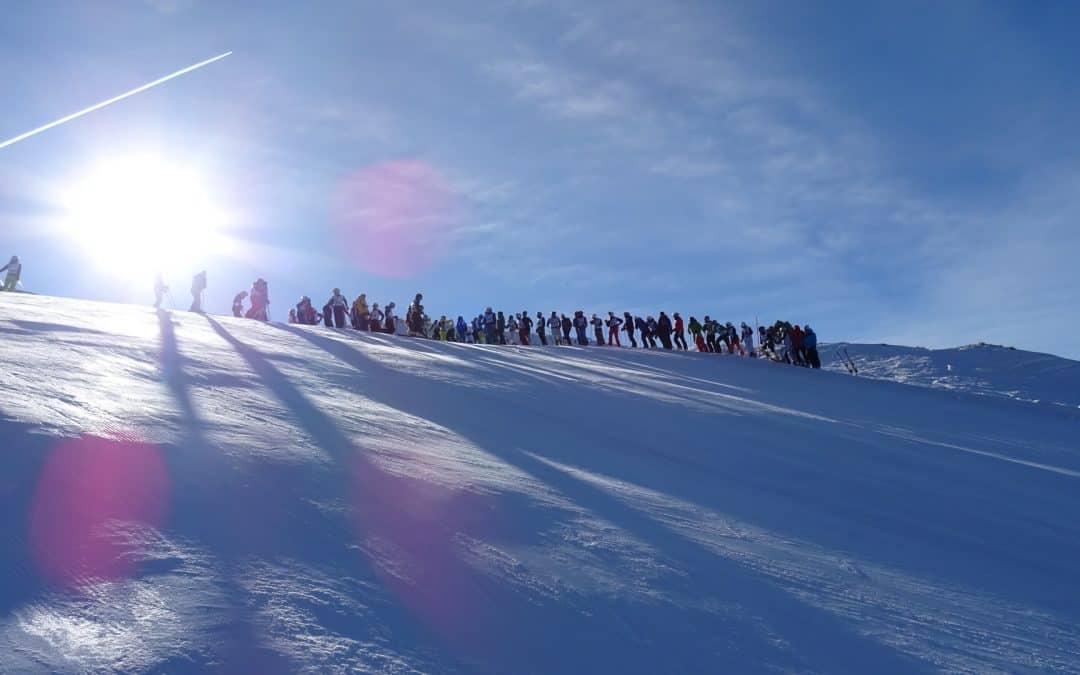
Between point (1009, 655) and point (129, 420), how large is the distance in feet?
17.4

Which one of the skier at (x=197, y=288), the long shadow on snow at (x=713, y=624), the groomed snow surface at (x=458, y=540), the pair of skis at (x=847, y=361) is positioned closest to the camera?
the groomed snow surface at (x=458, y=540)

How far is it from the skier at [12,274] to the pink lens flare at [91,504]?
983 inches

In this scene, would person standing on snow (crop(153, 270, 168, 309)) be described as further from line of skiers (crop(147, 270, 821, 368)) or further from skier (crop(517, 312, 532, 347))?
skier (crop(517, 312, 532, 347))

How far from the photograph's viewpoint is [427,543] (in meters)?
3.83

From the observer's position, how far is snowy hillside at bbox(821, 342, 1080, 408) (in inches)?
1261

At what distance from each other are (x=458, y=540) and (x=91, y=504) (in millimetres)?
1755

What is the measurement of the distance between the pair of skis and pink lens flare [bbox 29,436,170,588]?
36.7 m

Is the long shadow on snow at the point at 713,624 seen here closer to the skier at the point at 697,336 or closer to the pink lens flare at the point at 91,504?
the pink lens flare at the point at 91,504

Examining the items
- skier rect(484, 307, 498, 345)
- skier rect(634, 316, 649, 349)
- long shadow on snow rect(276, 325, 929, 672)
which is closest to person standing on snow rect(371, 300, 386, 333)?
skier rect(484, 307, 498, 345)

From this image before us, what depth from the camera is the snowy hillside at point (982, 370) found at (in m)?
32.0

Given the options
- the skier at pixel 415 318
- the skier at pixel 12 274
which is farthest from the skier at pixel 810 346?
the skier at pixel 12 274

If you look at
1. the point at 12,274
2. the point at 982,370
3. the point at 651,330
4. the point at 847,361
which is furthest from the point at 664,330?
the point at 12,274

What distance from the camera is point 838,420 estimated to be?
505 inches

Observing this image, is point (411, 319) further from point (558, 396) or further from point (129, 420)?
point (129, 420)
